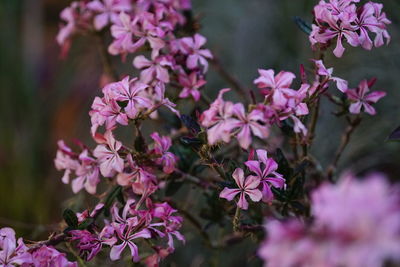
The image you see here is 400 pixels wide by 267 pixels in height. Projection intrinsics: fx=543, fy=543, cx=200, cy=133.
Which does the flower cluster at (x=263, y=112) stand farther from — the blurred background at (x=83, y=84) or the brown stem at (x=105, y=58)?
the blurred background at (x=83, y=84)

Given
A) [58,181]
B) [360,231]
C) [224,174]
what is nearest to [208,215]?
[224,174]

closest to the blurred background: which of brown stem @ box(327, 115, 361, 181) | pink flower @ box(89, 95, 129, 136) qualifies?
brown stem @ box(327, 115, 361, 181)

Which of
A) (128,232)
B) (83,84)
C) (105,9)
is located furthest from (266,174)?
(83,84)

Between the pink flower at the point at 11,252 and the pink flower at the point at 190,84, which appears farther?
the pink flower at the point at 190,84

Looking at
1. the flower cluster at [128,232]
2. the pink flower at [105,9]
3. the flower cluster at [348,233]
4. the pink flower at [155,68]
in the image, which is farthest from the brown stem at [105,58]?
the flower cluster at [348,233]

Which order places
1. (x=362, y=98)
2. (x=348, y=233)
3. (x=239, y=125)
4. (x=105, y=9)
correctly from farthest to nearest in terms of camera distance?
(x=105, y=9) → (x=362, y=98) → (x=239, y=125) → (x=348, y=233)

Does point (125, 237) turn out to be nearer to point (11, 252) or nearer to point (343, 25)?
point (11, 252)
